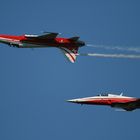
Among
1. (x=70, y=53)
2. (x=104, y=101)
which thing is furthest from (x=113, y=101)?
→ (x=70, y=53)

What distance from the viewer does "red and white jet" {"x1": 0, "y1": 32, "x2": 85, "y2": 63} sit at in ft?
210

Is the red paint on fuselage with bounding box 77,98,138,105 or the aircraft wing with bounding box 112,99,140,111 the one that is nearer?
the aircraft wing with bounding box 112,99,140,111

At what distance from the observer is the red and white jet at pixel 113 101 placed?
203ft

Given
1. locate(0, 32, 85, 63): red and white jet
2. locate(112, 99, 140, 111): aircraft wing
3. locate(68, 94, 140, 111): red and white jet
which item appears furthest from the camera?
locate(0, 32, 85, 63): red and white jet

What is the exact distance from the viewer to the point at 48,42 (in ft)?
211

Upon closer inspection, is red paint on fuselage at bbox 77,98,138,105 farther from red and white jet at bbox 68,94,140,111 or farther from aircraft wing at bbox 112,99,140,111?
aircraft wing at bbox 112,99,140,111

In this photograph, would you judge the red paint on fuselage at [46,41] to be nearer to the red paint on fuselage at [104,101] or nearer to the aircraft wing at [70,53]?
the aircraft wing at [70,53]

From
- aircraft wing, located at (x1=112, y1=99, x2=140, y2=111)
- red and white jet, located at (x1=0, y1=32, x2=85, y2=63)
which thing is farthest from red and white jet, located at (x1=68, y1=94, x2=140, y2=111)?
red and white jet, located at (x1=0, y1=32, x2=85, y2=63)

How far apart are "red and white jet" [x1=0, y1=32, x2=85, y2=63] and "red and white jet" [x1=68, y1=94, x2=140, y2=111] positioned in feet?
16.9

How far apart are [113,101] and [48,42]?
10341mm

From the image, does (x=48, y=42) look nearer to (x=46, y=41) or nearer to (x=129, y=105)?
(x=46, y=41)

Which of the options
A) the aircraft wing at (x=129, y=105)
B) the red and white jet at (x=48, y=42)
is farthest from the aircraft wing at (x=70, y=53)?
the aircraft wing at (x=129, y=105)

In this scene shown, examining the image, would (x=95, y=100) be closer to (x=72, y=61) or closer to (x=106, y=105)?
(x=106, y=105)

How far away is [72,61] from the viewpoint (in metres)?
64.0
